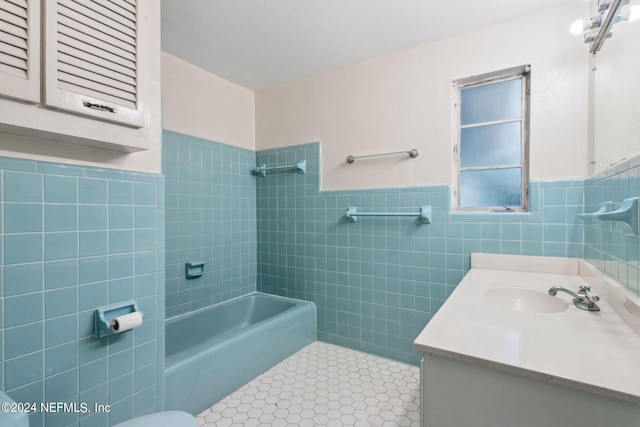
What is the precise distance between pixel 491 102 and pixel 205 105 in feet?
6.95

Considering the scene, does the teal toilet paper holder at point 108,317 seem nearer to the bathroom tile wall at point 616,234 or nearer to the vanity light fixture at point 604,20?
the bathroom tile wall at point 616,234

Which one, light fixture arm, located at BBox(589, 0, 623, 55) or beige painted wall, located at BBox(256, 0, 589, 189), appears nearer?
light fixture arm, located at BBox(589, 0, 623, 55)

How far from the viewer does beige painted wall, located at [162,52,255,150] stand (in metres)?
2.13

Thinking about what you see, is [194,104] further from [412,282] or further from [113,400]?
[412,282]

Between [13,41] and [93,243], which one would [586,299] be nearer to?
[93,243]

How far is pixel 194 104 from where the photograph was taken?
229 cm

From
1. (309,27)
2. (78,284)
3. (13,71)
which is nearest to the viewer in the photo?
(13,71)

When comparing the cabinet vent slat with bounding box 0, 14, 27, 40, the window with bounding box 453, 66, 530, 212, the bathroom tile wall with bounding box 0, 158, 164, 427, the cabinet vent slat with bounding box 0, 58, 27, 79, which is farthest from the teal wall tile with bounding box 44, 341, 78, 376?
the window with bounding box 453, 66, 530, 212

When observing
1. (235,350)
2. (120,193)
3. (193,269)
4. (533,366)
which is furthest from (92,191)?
(533,366)

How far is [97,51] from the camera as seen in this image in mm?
949

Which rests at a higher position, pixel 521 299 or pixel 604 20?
pixel 604 20

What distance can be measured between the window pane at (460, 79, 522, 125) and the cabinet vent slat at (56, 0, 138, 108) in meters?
1.87

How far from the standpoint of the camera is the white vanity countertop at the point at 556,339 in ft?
2.13

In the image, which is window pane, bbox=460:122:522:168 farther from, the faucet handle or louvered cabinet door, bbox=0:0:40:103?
louvered cabinet door, bbox=0:0:40:103
